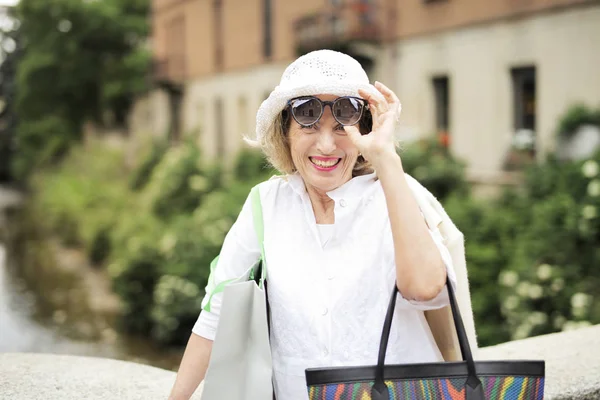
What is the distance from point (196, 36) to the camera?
25.6 meters

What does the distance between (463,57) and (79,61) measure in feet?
74.5

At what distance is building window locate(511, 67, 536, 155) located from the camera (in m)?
11.5

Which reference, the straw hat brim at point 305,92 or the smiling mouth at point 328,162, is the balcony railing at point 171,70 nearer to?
the straw hat brim at point 305,92

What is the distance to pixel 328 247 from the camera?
2.00 metres

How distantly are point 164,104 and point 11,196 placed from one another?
14296 millimetres

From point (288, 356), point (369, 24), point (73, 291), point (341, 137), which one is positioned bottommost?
point (73, 291)

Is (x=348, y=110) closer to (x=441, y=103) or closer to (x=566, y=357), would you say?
(x=566, y=357)

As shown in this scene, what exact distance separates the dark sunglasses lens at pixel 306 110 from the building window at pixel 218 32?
22.2 m

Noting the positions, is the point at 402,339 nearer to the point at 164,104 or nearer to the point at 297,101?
the point at 297,101

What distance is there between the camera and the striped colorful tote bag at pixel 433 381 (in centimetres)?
169

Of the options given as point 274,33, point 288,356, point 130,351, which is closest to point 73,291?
point 130,351

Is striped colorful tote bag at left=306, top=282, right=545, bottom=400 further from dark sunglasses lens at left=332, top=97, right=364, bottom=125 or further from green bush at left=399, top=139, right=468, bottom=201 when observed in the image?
green bush at left=399, top=139, right=468, bottom=201

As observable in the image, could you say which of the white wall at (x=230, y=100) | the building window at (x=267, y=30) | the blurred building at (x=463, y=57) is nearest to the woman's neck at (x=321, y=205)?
the blurred building at (x=463, y=57)

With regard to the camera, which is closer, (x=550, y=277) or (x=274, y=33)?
(x=550, y=277)
